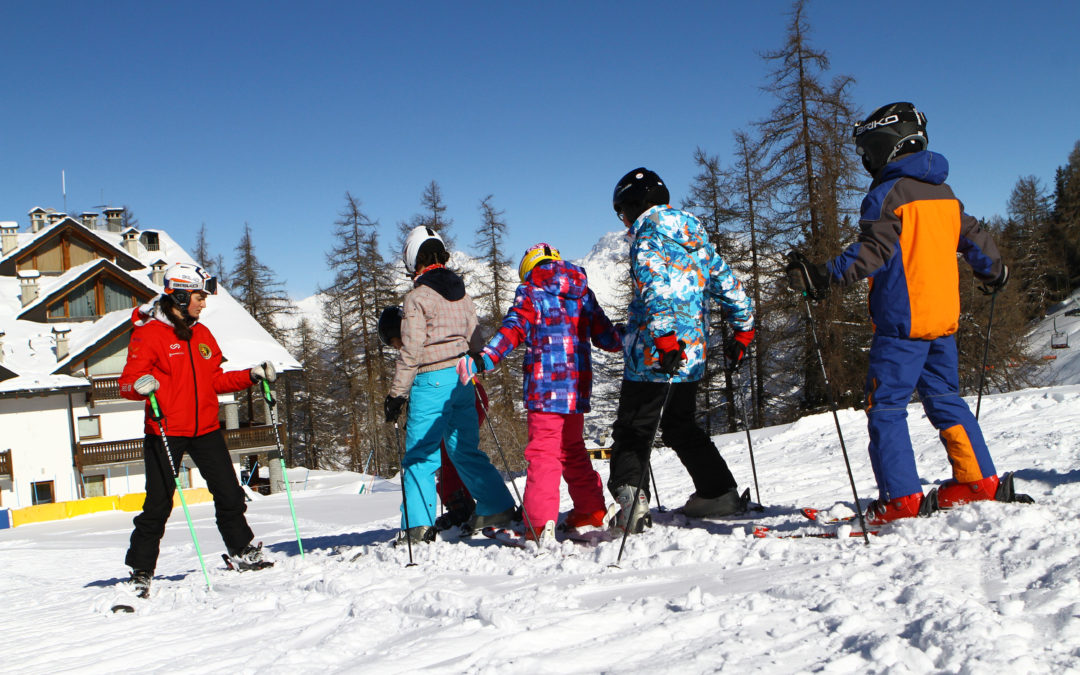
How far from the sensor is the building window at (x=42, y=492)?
973 inches

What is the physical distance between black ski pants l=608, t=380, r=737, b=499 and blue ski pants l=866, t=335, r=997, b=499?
1001 millimetres

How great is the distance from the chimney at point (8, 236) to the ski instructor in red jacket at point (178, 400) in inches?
1133

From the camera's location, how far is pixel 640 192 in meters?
4.25

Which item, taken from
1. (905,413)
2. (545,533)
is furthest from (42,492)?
(905,413)

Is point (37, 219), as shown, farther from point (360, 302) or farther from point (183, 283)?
point (183, 283)

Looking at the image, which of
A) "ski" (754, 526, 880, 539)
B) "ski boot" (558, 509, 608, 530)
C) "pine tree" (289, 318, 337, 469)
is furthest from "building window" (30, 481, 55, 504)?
"ski" (754, 526, 880, 539)

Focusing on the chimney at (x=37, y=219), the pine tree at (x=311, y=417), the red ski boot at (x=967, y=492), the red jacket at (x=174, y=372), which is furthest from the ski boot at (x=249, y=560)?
the pine tree at (x=311, y=417)

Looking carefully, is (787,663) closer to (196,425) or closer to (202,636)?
(202,636)

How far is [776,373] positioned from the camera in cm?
2566

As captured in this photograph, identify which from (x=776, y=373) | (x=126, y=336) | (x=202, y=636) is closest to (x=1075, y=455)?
(x=202, y=636)

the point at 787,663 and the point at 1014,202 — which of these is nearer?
the point at 787,663

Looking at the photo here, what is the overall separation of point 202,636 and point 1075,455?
517cm

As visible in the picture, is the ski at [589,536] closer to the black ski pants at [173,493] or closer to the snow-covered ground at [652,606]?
the snow-covered ground at [652,606]

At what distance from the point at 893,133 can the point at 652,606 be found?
2.51 metres
